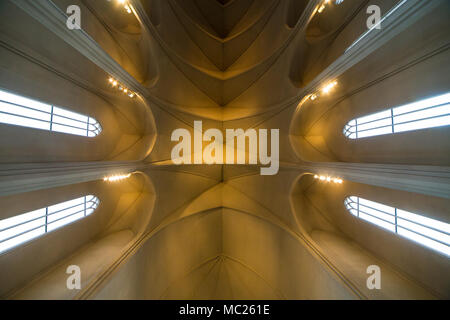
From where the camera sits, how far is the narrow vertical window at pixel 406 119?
12.5ft

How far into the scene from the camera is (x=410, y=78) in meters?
4.22

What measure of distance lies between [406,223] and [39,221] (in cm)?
1008

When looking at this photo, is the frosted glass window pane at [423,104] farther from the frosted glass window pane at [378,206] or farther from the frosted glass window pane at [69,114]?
the frosted glass window pane at [69,114]

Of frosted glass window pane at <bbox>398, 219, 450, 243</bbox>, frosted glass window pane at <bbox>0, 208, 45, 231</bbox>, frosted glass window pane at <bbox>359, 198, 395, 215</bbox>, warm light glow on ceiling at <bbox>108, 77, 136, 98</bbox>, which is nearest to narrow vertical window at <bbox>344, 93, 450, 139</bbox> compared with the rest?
frosted glass window pane at <bbox>359, 198, 395, 215</bbox>

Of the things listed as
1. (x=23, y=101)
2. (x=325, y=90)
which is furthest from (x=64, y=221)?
(x=325, y=90)

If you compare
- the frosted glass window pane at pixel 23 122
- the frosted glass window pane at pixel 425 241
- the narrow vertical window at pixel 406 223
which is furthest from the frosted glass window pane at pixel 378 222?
the frosted glass window pane at pixel 23 122

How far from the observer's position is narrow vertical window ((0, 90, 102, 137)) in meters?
4.14

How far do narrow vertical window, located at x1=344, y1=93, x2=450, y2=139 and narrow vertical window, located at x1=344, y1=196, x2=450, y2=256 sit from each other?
2214 millimetres

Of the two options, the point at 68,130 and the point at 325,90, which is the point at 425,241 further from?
the point at 68,130

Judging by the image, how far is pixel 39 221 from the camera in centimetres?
474

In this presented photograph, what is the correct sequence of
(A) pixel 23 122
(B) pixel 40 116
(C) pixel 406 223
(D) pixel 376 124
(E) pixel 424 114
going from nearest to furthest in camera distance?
(E) pixel 424 114 < (A) pixel 23 122 < (C) pixel 406 223 < (B) pixel 40 116 < (D) pixel 376 124

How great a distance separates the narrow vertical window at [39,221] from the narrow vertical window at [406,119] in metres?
9.64
